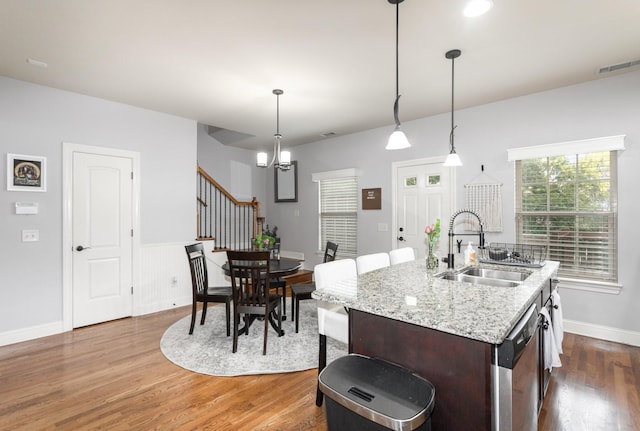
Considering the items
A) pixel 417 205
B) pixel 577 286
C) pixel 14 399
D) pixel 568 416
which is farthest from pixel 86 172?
pixel 577 286

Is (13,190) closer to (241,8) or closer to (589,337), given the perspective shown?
(241,8)

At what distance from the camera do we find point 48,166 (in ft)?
11.8

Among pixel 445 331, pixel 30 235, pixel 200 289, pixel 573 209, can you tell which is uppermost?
pixel 573 209

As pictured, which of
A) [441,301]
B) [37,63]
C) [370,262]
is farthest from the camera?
[37,63]

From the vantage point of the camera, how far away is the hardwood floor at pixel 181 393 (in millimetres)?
2100

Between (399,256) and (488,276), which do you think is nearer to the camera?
(488,276)

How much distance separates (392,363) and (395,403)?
0.30 metres

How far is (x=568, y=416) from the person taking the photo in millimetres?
2160

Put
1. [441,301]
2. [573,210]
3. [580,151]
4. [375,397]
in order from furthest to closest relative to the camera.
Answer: [573,210]
[580,151]
[441,301]
[375,397]

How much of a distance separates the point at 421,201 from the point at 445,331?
3709mm

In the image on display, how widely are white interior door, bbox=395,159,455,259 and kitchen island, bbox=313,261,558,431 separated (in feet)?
8.98

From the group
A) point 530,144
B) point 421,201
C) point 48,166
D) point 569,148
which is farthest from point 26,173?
point 569,148

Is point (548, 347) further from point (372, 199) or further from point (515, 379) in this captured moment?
point (372, 199)

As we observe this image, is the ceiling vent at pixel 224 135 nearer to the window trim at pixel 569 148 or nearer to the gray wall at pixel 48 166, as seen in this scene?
the gray wall at pixel 48 166
